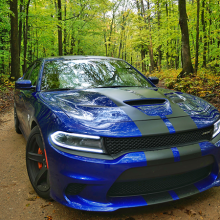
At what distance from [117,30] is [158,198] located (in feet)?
112

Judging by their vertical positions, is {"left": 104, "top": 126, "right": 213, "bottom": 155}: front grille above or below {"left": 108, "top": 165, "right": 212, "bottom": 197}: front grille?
above

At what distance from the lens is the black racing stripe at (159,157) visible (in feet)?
5.41

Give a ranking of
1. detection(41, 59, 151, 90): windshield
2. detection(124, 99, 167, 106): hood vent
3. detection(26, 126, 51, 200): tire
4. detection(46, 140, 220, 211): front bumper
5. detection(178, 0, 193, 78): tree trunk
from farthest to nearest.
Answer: detection(178, 0, 193, 78): tree trunk, detection(41, 59, 151, 90): windshield, detection(124, 99, 167, 106): hood vent, detection(26, 126, 51, 200): tire, detection(46, 140, 220, 211): front bumper

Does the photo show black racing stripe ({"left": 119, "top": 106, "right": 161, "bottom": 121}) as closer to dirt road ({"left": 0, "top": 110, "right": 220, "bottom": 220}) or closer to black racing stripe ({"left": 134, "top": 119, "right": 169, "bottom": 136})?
black racing stripe ({"left": 134, "top": 119, "right": 169, "bottom": 136})

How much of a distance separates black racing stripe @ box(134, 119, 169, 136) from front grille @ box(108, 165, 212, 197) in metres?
0.38

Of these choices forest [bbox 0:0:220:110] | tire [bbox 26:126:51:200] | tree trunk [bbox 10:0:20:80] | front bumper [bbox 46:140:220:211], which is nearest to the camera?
front bumper [bbox 46:140:220:211]

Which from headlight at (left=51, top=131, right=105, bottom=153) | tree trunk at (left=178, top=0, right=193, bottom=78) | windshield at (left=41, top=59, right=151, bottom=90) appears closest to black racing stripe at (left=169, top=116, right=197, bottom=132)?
headlight at (left=51, top=131, right=105, bottom=153)

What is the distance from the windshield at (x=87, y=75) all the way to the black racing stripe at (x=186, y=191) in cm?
168

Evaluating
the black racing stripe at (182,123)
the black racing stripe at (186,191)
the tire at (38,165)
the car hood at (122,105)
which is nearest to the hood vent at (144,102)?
the car hood at (122,105)

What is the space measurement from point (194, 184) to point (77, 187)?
3.39ft

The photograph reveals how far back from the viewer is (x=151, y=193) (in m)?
1.78

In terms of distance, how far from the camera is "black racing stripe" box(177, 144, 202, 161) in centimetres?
174

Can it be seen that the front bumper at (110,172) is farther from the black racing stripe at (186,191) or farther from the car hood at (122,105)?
the car hood at (122,105)

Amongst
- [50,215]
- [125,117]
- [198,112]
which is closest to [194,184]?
[198,112]
